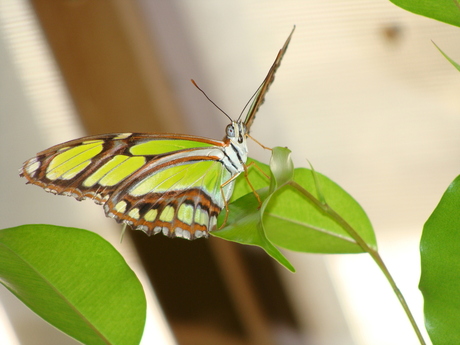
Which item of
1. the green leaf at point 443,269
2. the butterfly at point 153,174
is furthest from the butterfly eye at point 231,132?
the green leaf at point 443,269

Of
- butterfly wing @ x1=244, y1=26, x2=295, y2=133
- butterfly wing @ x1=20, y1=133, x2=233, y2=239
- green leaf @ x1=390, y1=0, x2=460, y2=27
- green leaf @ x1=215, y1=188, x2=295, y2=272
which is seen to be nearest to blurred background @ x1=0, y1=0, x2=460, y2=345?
butterfly wing @ x1=20, y1=133, x2=233, y2=239

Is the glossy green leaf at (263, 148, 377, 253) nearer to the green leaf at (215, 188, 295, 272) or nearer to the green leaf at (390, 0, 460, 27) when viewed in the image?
the green leaf at (215, 188, 295, 272)

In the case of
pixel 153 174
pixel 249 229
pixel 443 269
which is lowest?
pixel 443 269

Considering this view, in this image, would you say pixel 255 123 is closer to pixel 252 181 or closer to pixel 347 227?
pixel 252 181

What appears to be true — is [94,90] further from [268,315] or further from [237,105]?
[268,315]

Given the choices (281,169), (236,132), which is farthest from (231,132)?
(281,169)

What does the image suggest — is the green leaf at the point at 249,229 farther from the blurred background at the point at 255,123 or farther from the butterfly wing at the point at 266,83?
the blurred background at the point at 255,123
